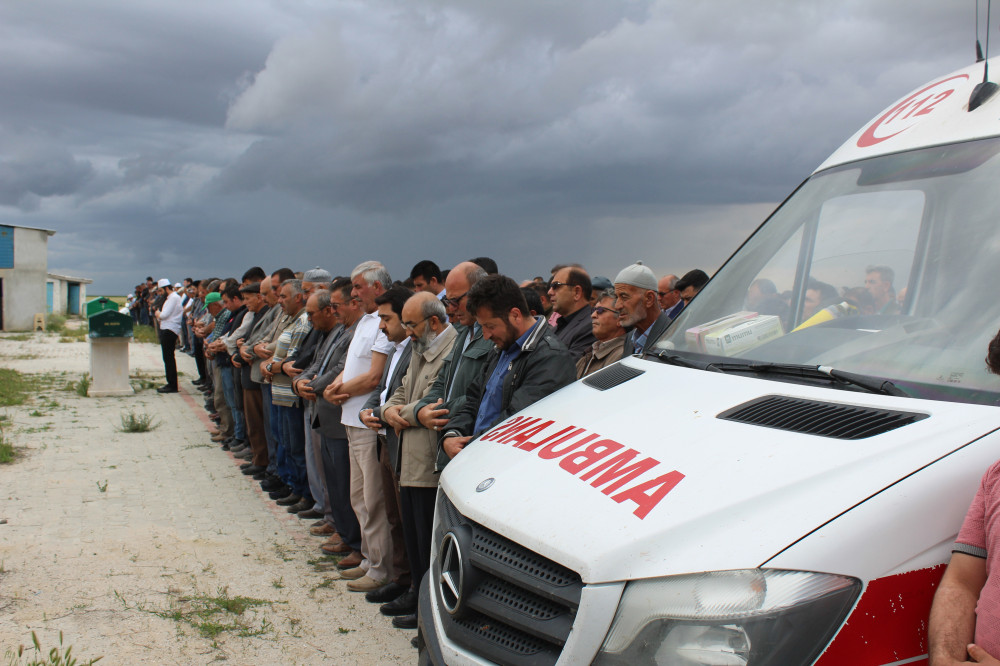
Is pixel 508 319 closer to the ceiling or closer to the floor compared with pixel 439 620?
closer to the ceiling

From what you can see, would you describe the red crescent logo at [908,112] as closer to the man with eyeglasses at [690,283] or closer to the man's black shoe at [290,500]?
the man with eyeglasses at [690,283]

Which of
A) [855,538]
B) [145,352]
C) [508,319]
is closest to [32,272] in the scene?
[145,352]

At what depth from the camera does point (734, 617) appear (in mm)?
1813

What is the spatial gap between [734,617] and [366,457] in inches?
172

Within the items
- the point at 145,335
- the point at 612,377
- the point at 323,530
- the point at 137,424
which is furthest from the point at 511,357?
the point at 145,335

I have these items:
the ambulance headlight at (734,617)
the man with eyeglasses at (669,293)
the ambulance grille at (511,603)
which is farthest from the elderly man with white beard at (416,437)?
the man with eyeglasses at (669,293)

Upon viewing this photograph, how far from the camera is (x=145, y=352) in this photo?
27.2 m

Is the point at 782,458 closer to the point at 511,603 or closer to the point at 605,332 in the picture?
the point at 511,603

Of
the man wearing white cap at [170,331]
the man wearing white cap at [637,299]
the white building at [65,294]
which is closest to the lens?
the man wearing white cap at [637,299]

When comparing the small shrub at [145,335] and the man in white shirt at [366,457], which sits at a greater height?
the man in white shirt at [366,457]

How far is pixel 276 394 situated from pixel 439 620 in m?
5.43

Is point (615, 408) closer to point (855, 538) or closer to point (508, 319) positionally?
point (855, 538)

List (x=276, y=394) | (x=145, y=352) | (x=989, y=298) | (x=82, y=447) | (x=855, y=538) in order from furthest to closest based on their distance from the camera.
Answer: (x=145, y=352) → (x=82, y=447) → (x=276, y=394) → (x=989, y=298) → (x=855, y=538)

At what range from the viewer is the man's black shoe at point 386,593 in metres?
5.59
